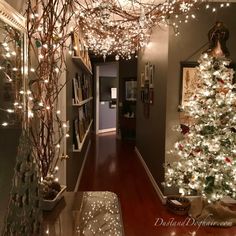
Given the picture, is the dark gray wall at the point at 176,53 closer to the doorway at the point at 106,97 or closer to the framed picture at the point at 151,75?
the framed picture at the point at 151,75

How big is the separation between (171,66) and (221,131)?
45.0 inches

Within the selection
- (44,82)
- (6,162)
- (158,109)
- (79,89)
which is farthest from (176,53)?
(6,162)

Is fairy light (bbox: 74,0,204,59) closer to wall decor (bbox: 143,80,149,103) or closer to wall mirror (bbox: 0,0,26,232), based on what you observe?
wall decor (bbox: 143,80,149,103)

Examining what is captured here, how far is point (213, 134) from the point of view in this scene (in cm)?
304

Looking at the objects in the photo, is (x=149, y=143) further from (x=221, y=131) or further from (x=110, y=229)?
(x=110, y=229)

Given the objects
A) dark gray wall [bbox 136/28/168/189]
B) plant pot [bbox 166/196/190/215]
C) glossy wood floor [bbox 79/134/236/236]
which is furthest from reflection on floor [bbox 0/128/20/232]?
dark gray wall [bbox 136/28/168/189]

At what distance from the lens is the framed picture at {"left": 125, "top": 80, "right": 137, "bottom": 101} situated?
807 centimetres

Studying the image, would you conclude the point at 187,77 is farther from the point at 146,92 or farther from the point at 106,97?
the point at 106,97

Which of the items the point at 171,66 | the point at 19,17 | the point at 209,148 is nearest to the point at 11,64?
the point at 19,17

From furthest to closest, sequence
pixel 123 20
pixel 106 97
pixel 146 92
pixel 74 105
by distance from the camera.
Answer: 1. pixel 106 97
2. pixel 146 92
3. pixel 123 20
4. pixel 74 105

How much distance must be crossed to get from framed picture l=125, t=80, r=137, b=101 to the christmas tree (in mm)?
4957

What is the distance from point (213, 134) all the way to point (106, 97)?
22.0 ft

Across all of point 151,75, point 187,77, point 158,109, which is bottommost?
point 158,109

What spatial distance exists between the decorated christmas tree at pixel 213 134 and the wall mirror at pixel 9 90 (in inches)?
85.5
